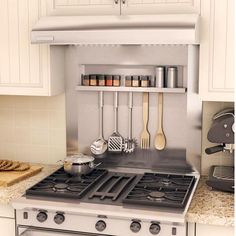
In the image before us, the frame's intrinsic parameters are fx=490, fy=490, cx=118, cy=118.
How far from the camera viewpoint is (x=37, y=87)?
279 cm

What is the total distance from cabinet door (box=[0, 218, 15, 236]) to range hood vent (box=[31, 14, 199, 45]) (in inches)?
37.1

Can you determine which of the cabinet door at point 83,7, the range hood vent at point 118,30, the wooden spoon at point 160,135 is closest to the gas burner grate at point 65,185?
the wooden spoon at point 160,135

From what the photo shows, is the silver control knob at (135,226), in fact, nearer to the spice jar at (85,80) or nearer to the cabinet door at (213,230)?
the cabinet door at (213,230)

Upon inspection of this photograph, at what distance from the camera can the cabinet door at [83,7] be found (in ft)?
8.63

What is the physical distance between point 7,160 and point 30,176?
0.37m

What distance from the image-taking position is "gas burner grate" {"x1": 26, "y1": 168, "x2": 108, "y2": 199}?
2.47m

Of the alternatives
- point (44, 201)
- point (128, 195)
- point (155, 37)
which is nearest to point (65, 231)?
point (44, 201)

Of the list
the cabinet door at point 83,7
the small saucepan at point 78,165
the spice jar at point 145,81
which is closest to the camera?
the cabinet door at point 83,7

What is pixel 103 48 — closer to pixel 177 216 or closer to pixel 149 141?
pixel 149 141

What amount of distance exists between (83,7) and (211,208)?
126 cm

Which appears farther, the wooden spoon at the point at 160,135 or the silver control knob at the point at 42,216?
the wooden spoon at the point at 160,135

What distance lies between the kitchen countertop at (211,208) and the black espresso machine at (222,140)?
5 centimetres

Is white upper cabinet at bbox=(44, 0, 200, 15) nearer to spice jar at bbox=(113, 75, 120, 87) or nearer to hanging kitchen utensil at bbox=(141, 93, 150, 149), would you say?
spice jar at bbox=(113, 75, 120, 87)

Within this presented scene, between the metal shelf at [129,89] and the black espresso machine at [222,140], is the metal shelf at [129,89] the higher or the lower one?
the higher one
